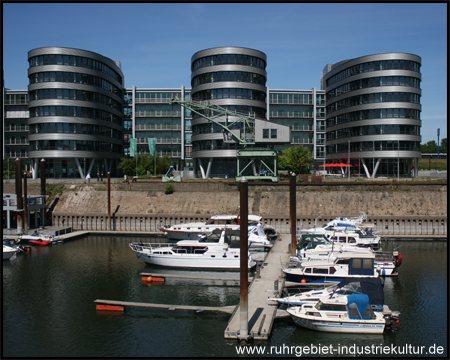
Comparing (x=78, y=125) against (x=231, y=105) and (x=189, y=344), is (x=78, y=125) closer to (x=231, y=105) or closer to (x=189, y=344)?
(x=231, y=105)

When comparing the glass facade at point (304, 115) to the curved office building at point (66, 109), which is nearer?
the curved office building at point (66, 109)

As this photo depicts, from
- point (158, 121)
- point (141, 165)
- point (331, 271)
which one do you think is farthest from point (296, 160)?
point (331, 271)

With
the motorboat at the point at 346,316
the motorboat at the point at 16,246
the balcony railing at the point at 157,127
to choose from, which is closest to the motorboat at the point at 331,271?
the motorboat at the point at 346,316

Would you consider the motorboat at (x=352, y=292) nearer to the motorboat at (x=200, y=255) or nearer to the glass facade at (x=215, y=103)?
the motorboat at (x=200, y=255)

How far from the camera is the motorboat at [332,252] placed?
114 feet

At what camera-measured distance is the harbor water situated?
2295 centimetres

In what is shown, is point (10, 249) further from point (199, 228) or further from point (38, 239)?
point (199, 228)

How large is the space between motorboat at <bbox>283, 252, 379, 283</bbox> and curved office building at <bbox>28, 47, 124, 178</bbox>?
205 feet

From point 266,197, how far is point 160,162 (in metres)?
36.2

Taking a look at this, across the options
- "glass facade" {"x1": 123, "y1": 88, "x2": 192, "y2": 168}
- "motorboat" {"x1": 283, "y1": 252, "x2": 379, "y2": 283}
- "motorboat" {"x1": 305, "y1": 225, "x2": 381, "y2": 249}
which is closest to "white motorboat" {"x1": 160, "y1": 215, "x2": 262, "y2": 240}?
"motorboat" {"x1": 305, "y1": 225, "x2": 381, "y2": 249}

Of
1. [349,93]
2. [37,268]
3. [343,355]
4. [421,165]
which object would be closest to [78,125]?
[37,268]

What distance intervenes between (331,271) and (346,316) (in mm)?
7889

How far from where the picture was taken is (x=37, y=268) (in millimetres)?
39125

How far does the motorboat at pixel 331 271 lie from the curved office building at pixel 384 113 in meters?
52.4
